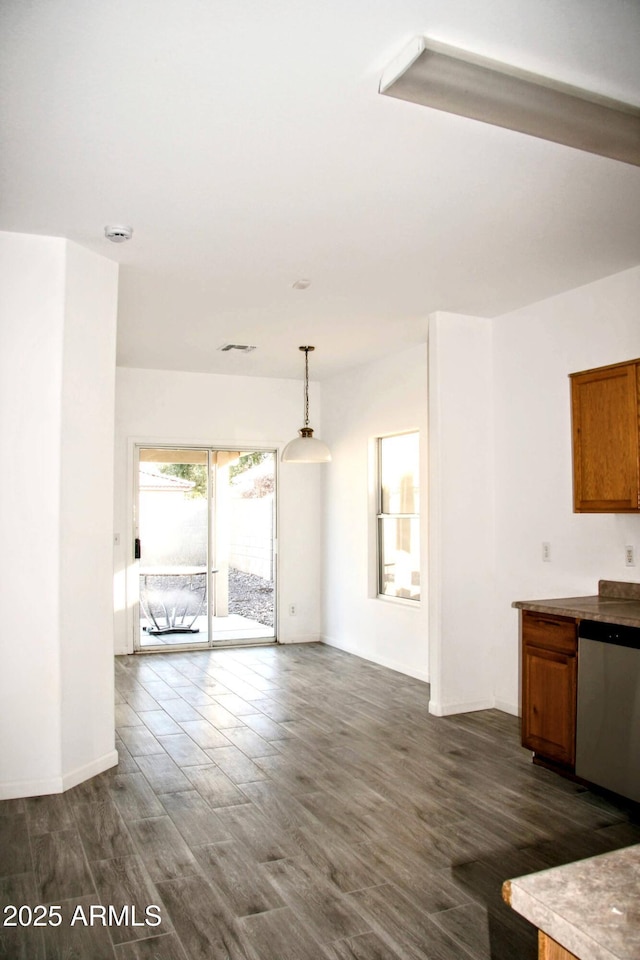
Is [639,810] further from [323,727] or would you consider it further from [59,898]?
[59,898]

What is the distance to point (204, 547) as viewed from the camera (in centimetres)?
774

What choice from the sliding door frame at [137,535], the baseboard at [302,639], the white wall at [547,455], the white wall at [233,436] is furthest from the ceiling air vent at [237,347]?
the baseboard at [302,639]

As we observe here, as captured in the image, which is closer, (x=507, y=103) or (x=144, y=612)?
(x=507, y=103)

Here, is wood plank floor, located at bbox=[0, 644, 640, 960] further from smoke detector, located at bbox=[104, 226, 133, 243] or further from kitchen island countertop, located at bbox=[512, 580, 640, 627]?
smoke detector, located at bbox=[104, 226, 133, 243]

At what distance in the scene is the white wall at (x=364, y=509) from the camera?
21.1 feet

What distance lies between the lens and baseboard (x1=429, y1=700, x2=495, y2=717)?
16.9 feet

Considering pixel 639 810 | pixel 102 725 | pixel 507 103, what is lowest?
pixel 639 810

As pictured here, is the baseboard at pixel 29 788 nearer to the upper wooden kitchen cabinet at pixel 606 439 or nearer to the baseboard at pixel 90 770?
the baseboard at pixel 90 770

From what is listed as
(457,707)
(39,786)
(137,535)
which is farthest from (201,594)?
(39,786)

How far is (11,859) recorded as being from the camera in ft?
9.96

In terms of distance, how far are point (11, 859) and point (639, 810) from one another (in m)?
2.84

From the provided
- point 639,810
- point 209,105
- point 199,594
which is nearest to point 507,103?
point 209,105

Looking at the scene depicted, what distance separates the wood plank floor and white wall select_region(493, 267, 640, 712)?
3.22 ft

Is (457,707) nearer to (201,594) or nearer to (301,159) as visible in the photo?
(201,594)
